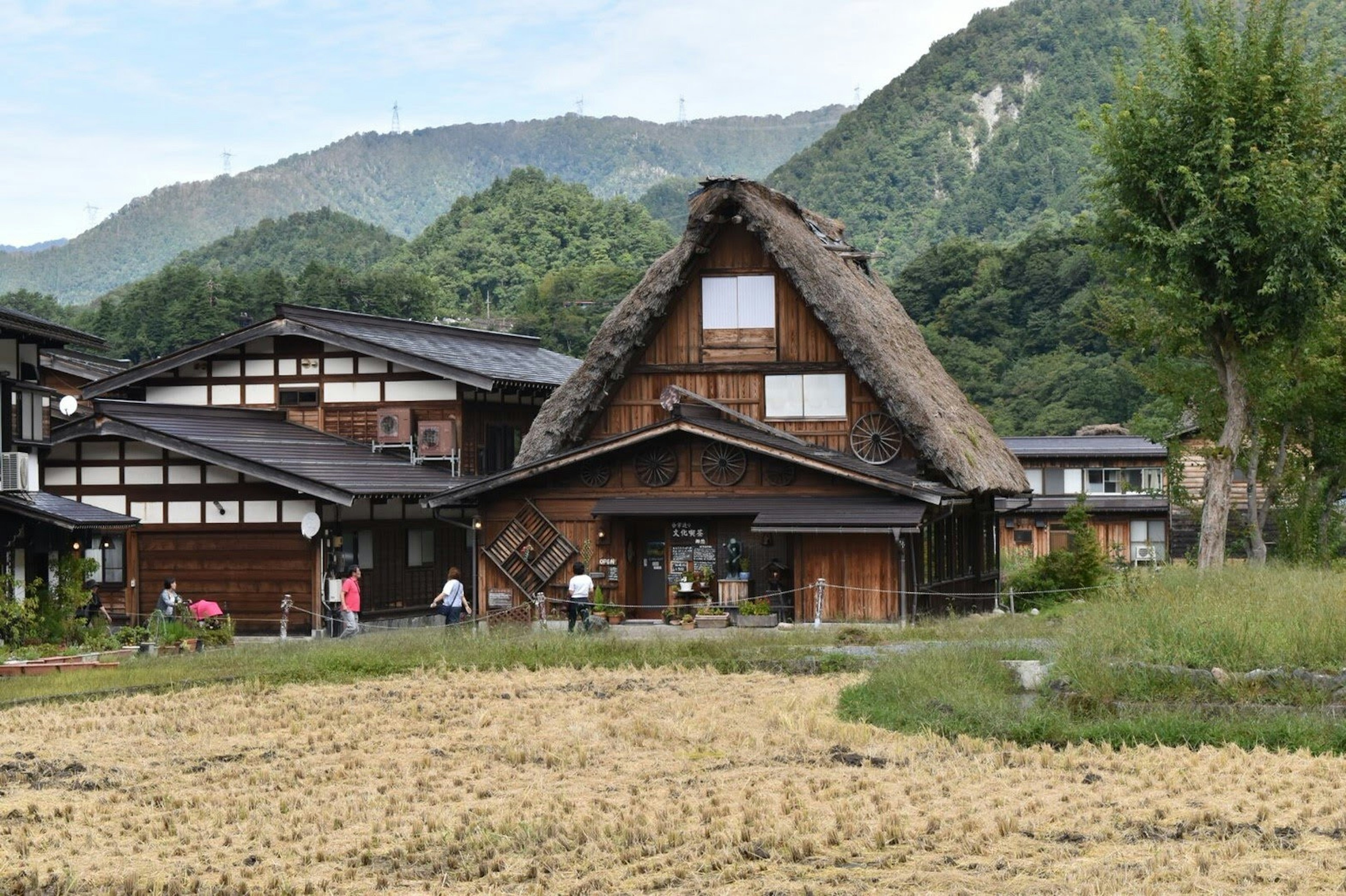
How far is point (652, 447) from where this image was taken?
30.5m

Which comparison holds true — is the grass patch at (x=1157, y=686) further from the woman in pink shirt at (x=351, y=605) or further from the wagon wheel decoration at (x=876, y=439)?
the woman in pink shirt at (x=351, y=605)

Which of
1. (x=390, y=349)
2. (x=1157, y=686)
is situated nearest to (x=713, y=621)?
(x=1157, y=686)

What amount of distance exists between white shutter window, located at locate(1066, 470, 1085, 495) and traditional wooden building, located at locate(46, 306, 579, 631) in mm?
22627

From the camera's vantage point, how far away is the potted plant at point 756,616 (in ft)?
92.1

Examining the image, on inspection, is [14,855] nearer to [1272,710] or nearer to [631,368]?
[1272,710]

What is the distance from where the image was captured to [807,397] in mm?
31406

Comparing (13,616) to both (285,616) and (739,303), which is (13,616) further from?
(739,303)

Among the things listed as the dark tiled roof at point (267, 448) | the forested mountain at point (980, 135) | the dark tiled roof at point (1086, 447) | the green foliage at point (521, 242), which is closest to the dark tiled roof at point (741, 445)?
the dark tiled roof at point (267, 448)

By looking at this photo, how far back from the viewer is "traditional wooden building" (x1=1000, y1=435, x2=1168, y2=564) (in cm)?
5659

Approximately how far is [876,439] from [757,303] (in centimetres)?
367

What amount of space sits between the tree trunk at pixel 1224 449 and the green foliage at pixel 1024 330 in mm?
35620

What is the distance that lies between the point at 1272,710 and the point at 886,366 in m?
15.3

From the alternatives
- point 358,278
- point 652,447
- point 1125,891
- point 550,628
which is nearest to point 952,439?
point 652,447

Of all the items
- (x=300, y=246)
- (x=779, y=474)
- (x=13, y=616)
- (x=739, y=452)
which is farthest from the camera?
(x=300, y=246)
